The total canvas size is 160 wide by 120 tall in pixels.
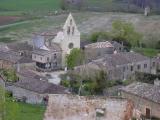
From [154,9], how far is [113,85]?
4939 cm

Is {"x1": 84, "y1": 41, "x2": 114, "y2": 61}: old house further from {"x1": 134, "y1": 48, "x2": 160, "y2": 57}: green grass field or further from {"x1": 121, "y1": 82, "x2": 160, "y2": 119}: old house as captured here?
{"x1": 121, "y1": 82, "x2": 160, "y2": 119}: old house

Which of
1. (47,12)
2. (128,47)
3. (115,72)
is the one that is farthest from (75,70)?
(47,12)

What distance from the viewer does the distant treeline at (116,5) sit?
88.9 metres

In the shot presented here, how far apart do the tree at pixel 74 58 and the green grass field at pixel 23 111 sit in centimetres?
1089

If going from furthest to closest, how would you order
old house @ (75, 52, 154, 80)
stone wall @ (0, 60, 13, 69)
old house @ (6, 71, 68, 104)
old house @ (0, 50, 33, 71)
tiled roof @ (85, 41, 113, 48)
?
tiled roof @ (85, 41, 113, 48) < stone wall @ (0, 60, 13, 69) < old house @ (0, 50, 33, 71) < old house @ (75, 52, 154, 80) < old house @ (6, 71, 68, 104)

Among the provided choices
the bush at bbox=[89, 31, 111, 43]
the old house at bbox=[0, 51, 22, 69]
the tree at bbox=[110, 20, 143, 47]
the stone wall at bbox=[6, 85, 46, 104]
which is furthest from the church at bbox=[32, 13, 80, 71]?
the stone wall at bbox=[6, 85, 46, 104]

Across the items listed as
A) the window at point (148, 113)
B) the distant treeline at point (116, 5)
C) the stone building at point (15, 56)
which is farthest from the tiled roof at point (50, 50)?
the distant treeline at point (116, 5)

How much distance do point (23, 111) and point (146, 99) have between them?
835cm

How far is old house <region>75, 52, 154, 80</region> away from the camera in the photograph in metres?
44.5

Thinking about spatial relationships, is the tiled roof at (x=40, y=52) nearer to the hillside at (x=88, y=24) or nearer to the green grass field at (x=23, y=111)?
the green grass field at (x=23, y=111)

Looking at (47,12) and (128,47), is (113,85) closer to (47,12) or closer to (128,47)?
(128,47)

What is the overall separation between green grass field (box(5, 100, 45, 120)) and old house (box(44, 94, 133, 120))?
15.7 metres

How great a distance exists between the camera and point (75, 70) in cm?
4450

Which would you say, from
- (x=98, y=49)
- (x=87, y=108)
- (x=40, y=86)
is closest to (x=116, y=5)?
(x=98, y=49)
